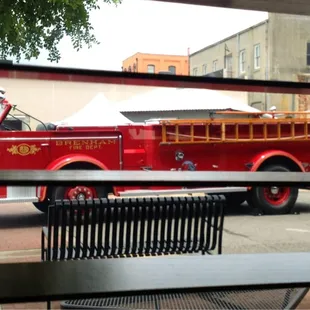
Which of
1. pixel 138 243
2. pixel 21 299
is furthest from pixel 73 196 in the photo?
pixel 21 299

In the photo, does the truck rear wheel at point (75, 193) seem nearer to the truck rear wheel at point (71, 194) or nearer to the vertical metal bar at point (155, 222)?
the truck rear wheel at point (71, 194)

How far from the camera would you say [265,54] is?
6.44 feet

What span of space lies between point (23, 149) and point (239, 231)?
378cm

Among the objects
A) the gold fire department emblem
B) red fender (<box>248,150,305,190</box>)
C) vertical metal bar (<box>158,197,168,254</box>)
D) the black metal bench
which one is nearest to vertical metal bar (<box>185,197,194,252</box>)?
the black metal bench


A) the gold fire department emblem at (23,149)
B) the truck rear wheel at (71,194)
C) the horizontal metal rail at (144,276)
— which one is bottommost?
the truck rear wheel at (71,194)

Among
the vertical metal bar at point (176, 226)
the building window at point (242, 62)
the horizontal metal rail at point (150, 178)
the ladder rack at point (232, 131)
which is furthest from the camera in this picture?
the ladder rack at point (232, 131)

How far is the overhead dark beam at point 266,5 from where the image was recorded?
64.3 inches

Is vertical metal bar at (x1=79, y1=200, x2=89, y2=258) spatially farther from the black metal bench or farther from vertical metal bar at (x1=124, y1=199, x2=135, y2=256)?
vertical metal bar at (x1=124, y1=199, x2=135, y2=256)

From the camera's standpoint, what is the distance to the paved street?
20.1ft

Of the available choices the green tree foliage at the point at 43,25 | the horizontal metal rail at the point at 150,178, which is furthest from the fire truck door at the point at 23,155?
the horizontal metal rail at the point at 150,178

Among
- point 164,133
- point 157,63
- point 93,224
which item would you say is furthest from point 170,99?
point 164,133

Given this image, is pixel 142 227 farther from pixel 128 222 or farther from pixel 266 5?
pixel 266 5

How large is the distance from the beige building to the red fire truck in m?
5.12

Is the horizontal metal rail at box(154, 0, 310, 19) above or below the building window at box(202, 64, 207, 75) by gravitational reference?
above
